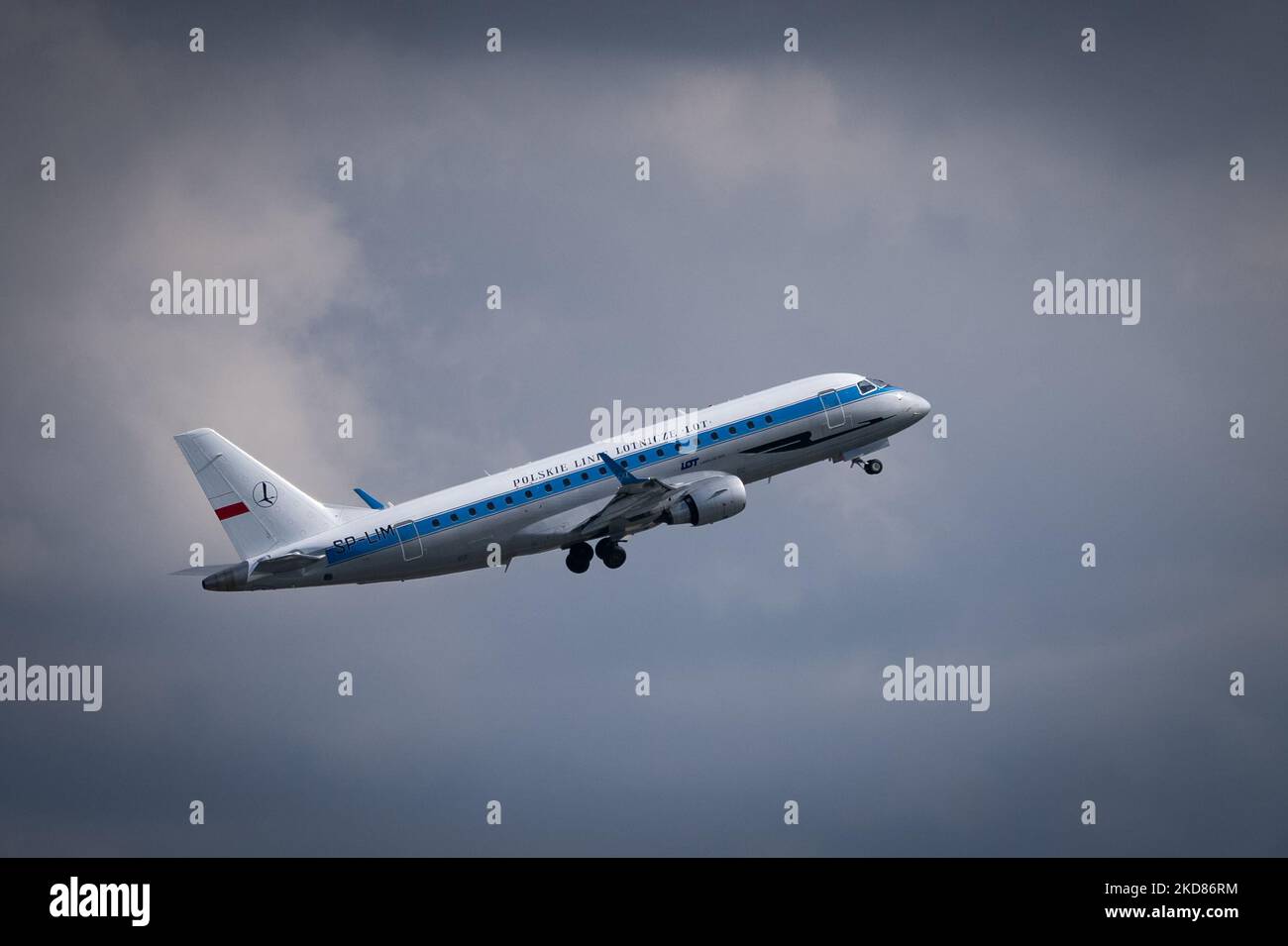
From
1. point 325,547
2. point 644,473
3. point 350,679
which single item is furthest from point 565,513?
point 350,679

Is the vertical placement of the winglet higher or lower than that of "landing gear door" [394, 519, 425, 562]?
higher

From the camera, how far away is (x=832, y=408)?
111 metres

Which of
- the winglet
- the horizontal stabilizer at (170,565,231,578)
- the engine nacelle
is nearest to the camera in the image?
the horizontal stabilizer at (170,565,231,578)

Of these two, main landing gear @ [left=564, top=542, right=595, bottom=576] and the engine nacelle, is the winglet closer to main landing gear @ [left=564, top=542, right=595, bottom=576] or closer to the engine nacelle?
the engine nacelle

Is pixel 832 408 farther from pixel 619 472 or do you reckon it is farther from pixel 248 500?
pixel 248 500

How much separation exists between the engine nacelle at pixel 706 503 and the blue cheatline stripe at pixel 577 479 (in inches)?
83.6

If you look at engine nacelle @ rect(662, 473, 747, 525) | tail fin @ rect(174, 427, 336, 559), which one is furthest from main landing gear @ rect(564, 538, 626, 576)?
tail fin @ rect(174, 427, 336, 559)

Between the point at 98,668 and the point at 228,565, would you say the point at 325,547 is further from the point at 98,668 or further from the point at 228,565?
the point at 98,668

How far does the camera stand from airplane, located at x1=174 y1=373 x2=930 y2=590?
103000mm

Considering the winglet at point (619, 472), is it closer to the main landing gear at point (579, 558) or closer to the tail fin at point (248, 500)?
the main landing gear at point (579, 558)

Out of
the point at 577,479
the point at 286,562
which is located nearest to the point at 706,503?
the point at 577,479

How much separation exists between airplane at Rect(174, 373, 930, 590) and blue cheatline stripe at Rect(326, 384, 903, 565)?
0.05 m

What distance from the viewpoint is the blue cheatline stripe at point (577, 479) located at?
10288 centimetres
